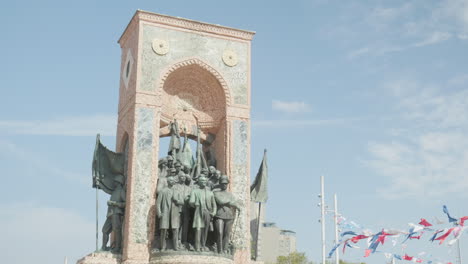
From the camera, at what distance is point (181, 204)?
1902cm

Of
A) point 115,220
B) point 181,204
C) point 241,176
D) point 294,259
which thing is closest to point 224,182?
point 241,176

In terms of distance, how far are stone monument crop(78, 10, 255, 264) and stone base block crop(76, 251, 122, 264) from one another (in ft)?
0.09

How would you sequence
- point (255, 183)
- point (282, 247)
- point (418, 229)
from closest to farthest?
point (418, 229), point (255, 183), point (282, 247)

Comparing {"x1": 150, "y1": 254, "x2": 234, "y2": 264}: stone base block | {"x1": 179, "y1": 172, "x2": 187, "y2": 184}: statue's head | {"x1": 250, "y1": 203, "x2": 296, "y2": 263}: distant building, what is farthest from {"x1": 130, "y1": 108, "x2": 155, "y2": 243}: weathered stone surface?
{"x1": 250, "y1": 203, "x2": 296, "y2": 263}: distant building

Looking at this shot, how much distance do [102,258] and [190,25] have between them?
7552mm

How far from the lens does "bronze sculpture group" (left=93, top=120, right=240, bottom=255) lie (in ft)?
61.9

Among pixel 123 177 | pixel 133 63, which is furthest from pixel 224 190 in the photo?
pixel 133 63

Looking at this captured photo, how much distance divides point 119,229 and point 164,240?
1580mm

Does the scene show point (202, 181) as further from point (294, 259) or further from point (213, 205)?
point (294, 259)

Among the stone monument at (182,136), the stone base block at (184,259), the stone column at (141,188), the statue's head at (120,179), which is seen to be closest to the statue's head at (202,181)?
the stone monument at (182,136)

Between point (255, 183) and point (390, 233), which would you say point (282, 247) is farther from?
point (390, 233)

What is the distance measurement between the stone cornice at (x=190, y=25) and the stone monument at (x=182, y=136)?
0.03m

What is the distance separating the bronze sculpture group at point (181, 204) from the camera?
18859 millimetres

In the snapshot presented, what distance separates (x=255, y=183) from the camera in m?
21.8
